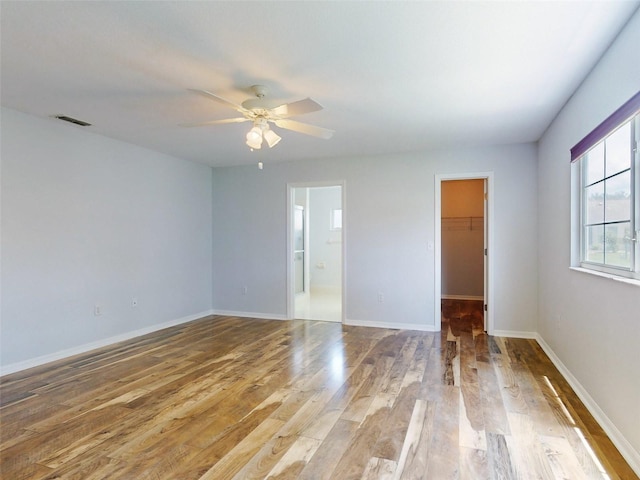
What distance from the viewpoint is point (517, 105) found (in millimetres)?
3246

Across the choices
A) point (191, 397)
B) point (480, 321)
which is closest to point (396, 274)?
point (480, 321)

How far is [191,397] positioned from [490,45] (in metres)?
3.16

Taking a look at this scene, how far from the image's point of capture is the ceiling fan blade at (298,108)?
2.42 m

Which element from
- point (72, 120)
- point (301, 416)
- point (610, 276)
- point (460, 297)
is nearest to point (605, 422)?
point (610, 276)

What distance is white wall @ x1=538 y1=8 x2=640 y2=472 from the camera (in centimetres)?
200

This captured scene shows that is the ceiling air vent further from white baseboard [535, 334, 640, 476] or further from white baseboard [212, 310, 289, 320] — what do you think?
white baseboard [535, 334, 640, 476]

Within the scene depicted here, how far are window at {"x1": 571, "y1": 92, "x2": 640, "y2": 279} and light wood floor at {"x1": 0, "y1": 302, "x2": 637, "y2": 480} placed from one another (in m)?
1.08

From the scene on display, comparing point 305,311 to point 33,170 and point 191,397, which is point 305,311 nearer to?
point 191,397

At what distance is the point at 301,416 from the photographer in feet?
8.26

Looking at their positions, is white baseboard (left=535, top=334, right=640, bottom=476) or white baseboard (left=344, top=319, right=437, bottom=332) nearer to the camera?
white baseboard (left=535, top=334, right=640, bottom=476)

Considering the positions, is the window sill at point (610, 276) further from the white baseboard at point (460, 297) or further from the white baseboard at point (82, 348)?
the white baseboard at point (82, 348)

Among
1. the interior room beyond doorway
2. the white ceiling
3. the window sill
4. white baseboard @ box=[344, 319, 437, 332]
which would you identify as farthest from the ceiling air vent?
the interior room beyond doorway

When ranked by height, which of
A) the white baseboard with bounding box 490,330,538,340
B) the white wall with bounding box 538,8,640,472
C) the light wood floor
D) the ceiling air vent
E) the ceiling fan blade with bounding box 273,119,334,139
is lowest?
the light wood floor

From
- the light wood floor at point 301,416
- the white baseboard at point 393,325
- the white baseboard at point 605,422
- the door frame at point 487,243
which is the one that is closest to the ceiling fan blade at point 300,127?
the light wood floor at point 301,416
